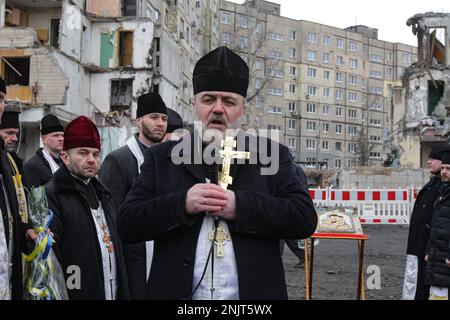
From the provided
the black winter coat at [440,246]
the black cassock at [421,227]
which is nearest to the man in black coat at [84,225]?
the black winter coat at [440,246]

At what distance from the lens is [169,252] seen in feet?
8.64

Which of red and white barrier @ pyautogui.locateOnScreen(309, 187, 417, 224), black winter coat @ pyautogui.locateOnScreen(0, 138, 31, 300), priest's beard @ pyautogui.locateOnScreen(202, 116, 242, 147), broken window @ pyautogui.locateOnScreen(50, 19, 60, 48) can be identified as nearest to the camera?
priest's beard @ pyautogui.locateOnScreen(202, 116, 242, 147)

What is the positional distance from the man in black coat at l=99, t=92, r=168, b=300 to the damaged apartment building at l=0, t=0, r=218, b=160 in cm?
2647

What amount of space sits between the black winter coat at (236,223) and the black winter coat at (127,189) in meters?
1.76

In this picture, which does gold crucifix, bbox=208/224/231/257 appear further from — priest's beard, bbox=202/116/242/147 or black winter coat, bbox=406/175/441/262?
black winter coat, bbox=406/175/441/262

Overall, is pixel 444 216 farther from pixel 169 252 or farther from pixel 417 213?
pixel 169 252

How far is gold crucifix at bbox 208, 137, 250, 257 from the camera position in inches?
101

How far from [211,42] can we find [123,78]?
27645 millimetres

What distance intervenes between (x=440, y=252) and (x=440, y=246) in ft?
0.22

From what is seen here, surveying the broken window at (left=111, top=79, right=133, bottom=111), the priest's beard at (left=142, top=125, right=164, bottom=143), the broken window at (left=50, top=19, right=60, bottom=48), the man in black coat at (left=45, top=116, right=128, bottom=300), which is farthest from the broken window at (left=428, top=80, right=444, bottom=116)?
the man in black coat at (left=45, top=116, right=128, bottom=300)

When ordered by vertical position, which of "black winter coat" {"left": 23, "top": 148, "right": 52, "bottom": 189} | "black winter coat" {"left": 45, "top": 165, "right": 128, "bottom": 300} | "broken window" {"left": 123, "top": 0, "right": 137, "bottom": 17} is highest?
"broken window" {"left": 123, "top": 0, "right": 137, "bottom": 17}

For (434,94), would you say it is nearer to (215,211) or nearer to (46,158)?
(46,158)

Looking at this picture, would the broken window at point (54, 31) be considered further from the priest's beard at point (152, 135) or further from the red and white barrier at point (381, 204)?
the priest's beard at point (152, 135)

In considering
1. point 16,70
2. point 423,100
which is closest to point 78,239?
point 16,70
